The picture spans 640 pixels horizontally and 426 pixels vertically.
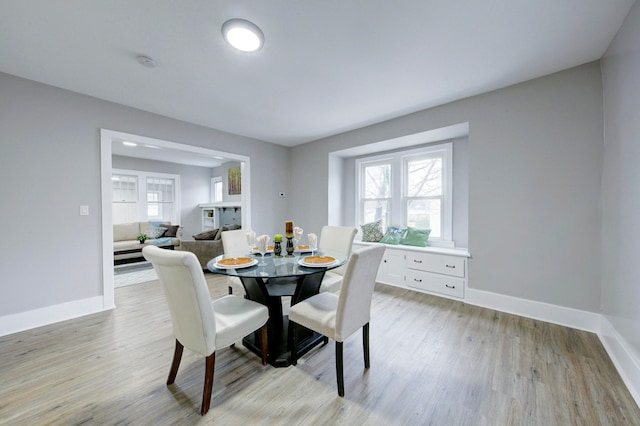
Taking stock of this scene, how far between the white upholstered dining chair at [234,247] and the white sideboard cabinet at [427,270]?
1.76 metres

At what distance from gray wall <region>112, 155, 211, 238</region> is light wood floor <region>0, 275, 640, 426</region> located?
16.7 feet

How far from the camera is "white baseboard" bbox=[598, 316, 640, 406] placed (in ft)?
4.94

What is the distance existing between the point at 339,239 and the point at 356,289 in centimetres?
140

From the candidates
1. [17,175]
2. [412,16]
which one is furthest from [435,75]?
[17,175]

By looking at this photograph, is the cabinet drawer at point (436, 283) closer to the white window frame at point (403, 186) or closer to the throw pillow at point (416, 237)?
the throw pillow at point (416, 237)

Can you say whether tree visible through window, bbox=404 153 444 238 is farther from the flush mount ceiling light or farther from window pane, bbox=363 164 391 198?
the flush mount ceiling light

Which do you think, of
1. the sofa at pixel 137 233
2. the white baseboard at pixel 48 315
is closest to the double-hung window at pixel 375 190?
the white baseboard at pixel 48 315

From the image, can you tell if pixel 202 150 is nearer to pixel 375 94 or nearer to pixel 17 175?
pixel 17 175

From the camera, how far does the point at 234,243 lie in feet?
8.95

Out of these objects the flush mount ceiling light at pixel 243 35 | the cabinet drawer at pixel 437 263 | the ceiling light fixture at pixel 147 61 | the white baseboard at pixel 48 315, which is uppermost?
the ceiling light fixture at pixel 147 61

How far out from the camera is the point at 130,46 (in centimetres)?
195

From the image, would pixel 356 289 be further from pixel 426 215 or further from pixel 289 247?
pixel 426 215

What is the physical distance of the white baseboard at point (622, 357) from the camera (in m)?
1.51

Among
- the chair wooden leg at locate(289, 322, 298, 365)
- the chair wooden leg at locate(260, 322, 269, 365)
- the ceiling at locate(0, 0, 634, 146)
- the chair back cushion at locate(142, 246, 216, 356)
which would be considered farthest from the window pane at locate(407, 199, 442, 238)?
the chair back cushion at locate(142, 246, 216, 356)
